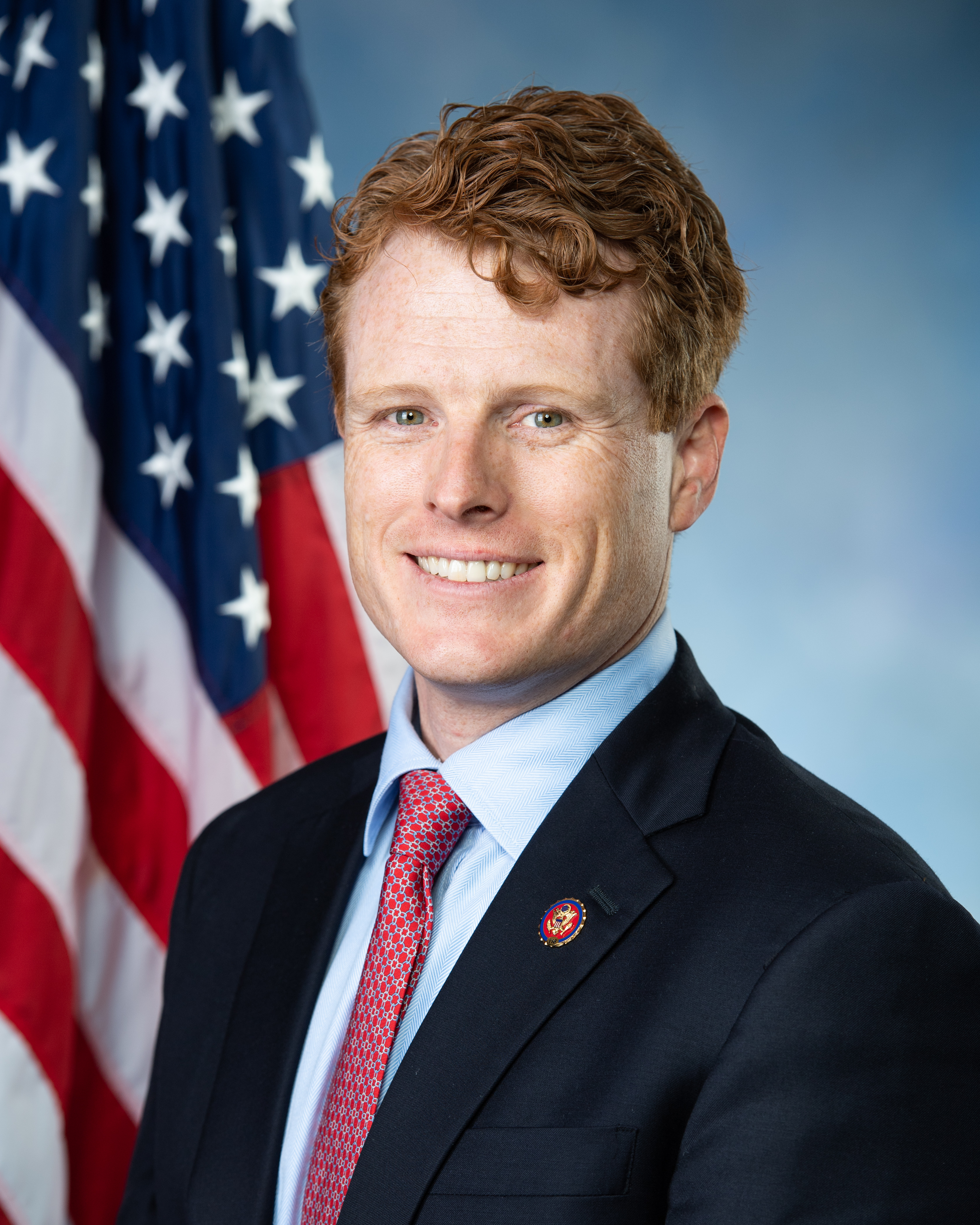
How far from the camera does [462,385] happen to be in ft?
5.27

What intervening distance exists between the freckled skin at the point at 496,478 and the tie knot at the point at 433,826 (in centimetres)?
11

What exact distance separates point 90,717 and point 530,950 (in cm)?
183

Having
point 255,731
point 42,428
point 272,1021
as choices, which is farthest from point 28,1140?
point 42,428

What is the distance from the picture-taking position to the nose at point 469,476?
63.4 inches

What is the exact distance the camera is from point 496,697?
5.71ft

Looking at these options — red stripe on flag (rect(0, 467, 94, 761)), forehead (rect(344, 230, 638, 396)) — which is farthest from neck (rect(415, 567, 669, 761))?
red stripe on flag (rect(0, 467, 94, 761))

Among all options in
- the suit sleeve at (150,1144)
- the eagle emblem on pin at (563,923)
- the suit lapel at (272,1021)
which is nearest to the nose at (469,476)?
the eagle emblem on pin at (563,923)

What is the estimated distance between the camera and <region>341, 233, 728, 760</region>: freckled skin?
1.60 meters

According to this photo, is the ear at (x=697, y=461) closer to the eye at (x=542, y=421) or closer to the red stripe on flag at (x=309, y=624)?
the eye at (x=542, y=421)

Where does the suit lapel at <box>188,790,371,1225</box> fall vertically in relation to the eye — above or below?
below

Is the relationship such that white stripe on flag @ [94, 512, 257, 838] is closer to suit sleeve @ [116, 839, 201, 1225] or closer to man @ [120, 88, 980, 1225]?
suit sleeve @ [116, 839, 201, 1225]

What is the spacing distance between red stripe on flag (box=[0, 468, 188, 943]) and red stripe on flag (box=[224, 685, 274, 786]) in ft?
0.65

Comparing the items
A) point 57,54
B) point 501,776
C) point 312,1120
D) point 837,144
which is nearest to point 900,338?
point 837,144

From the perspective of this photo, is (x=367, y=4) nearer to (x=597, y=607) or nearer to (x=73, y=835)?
(x=73, y=835)
